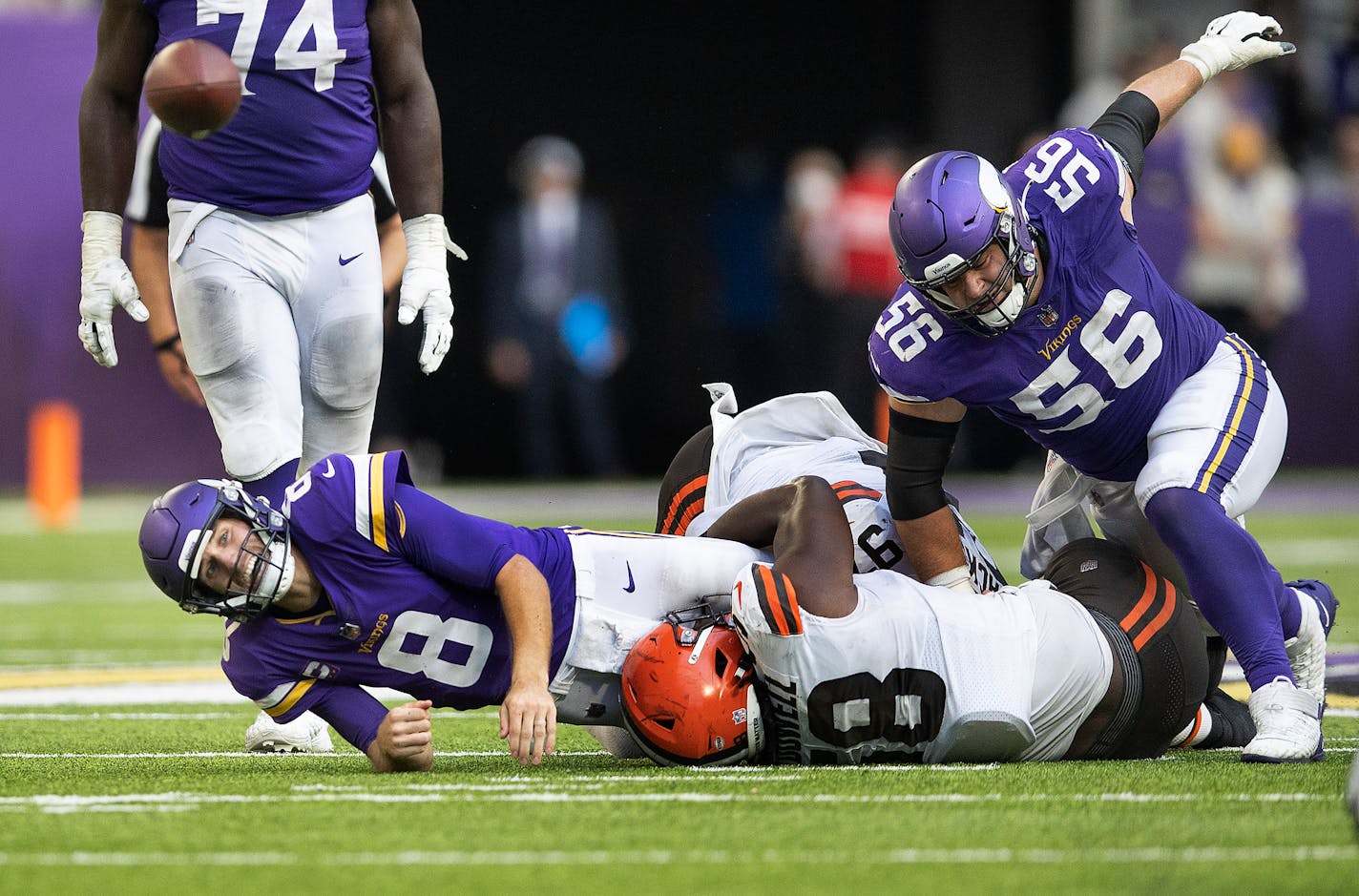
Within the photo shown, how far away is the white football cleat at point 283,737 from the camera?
4.47m

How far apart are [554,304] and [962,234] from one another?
9.76m

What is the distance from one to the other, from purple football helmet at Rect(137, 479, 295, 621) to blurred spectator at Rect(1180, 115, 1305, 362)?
9.40m

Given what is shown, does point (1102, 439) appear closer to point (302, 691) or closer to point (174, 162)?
point (302, 691)

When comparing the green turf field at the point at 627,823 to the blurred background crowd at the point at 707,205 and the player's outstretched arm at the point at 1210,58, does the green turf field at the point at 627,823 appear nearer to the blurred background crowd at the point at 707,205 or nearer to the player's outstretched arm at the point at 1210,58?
the player's outstretched arm at the point at 1210,58

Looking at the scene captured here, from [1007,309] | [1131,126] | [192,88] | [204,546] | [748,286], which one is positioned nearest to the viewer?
[204,546]

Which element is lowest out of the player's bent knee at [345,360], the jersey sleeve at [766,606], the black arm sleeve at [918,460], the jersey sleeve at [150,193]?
the jersey sleeve at [766,606]

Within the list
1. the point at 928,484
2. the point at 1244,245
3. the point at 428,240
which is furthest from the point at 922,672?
the point at 1244,245

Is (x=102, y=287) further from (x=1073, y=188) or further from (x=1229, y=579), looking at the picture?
(x=1229, y=579)

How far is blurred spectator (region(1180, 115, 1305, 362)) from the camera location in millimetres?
12203

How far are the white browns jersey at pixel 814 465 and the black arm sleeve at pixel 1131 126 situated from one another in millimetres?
969

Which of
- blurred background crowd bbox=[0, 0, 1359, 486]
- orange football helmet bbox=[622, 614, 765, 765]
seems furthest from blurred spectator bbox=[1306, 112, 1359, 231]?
orange football helmet bbox=[622, 614, 765, 765]

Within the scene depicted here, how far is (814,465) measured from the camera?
16.4 feet

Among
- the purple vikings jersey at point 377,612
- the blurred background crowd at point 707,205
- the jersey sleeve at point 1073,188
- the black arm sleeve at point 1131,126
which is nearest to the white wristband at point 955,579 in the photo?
the jersey sleeve at point 1073,188

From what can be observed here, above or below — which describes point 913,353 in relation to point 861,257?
above
